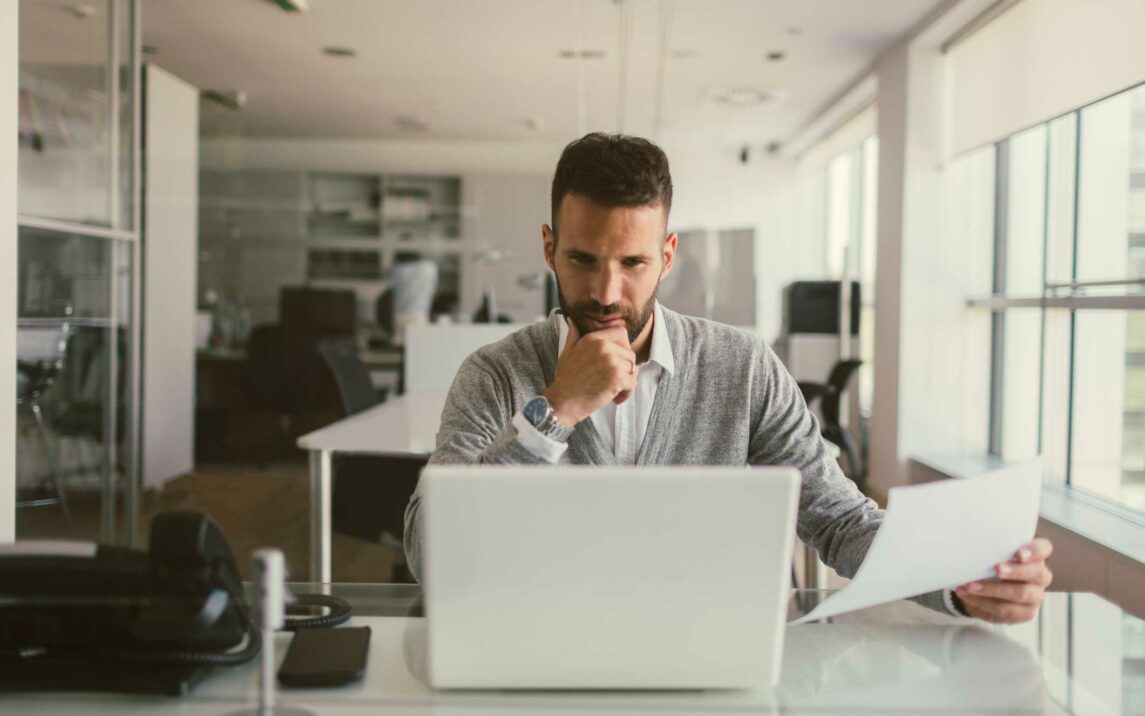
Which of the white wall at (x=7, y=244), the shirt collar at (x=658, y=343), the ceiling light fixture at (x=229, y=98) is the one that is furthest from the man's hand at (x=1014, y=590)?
the ceiling light fixture at (x=229, y=98)

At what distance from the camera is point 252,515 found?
5.02m

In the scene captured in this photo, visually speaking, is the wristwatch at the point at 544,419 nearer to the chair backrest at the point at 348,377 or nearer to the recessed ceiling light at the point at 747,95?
the chair backrest at the point at 348,377

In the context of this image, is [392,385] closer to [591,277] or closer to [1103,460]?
[1103,460]

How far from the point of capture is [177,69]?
6.86 m

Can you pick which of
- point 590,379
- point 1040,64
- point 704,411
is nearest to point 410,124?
point 1040,64

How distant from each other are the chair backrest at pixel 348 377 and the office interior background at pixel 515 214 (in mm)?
57

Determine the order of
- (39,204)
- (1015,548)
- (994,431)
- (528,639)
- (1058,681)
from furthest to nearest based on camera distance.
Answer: (994,431) → (39,204) → (1015,548) → (1058,681) → (528,639)

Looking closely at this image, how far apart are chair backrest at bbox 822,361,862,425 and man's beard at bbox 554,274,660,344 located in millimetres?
3654

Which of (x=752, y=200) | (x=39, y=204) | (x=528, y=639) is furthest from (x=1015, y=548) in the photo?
(x=752, y=200)

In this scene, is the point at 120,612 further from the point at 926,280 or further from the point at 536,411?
the point at 926,280

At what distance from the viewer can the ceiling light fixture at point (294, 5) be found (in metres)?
5.21

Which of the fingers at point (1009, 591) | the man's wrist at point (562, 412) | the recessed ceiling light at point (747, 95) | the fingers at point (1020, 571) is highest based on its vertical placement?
the recessed ceiling light at point (747, 95)

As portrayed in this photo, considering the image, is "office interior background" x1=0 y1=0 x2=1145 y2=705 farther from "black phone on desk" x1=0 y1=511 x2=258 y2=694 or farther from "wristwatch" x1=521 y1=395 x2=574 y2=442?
"black phone on desk" x1=0 y1=511 x2=258 y2=694

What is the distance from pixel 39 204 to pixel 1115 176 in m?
3.96
